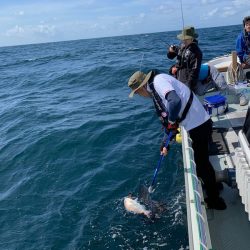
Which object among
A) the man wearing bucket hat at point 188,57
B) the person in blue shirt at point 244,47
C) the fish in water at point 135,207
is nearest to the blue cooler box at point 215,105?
the man wearing bucket hat at point 188,57

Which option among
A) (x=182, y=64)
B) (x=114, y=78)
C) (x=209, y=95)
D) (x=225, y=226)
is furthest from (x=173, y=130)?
(x=114, y=78)

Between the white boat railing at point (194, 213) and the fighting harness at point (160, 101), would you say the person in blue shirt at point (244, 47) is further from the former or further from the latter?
the fighting harness at point (160, 101)

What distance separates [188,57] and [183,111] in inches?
112

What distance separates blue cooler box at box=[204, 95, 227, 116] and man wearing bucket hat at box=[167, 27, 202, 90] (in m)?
0.69

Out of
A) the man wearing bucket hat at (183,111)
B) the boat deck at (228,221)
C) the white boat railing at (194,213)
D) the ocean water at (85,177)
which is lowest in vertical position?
the ocean water at (85,177)

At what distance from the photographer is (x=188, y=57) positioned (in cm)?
717

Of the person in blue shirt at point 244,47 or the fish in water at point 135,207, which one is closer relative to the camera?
the fish in water at point 135,207

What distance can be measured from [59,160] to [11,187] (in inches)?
65.1

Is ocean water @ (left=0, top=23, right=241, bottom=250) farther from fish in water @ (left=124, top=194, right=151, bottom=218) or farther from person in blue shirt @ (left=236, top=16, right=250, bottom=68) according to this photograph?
person in blue shirt @ (left=236, top=16, right=250, bottom=68)

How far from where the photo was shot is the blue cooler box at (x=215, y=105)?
8.20 metres

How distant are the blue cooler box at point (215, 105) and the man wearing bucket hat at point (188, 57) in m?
0.69

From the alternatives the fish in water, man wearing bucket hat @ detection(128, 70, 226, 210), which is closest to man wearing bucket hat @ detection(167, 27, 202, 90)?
man wearing bucket hat @ detection(128, 70, 226, 210)

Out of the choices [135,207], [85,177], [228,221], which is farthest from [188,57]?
[85,177]

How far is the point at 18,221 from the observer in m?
7.43
